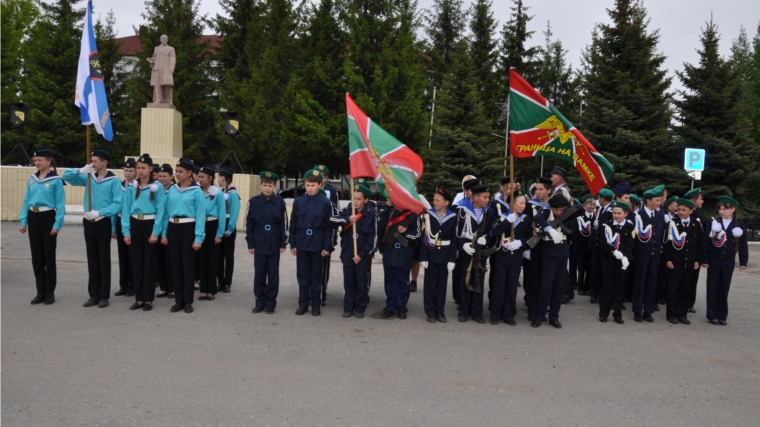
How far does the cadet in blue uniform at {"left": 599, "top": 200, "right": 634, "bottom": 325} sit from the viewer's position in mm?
7809

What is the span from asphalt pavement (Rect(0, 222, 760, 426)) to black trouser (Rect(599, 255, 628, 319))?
9.8 inches

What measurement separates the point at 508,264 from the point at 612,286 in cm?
158

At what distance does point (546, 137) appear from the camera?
798 cm

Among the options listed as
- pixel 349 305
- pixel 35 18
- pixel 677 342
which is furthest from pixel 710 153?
pixel 35 18

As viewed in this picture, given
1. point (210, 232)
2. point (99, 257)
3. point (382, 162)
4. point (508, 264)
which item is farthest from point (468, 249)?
point (99, 257)

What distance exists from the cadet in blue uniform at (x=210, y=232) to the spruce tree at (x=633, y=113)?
18.3m

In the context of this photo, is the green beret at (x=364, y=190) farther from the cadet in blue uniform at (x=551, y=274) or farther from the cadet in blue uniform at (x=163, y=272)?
the cadet in blue uniform at (x=163, y=272)

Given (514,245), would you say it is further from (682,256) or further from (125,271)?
(125,271)

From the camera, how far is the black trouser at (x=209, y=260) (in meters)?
8.39

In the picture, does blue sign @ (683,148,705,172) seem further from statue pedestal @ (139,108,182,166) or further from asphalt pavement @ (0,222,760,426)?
statue pedestal @ (139,108,182,166)

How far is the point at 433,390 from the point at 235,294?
476 centimetres

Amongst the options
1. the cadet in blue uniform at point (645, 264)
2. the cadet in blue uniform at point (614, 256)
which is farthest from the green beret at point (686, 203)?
the cadet in blue uniform at point (614, 256)

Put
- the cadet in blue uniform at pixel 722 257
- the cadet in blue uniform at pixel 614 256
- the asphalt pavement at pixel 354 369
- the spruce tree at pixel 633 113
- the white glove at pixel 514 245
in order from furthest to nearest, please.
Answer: the spruce tree at pixel 633 113, the cadet in blue uniform at pixel 722 257, the cadet in blue uniform at pixel 614 256, the white glove at pixel 514 245, the asphalt pavement at pixel 354 369

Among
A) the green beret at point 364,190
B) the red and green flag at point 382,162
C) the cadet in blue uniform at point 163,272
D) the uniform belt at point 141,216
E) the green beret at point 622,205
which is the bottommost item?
the cadet in blue uniform at point 163,272
